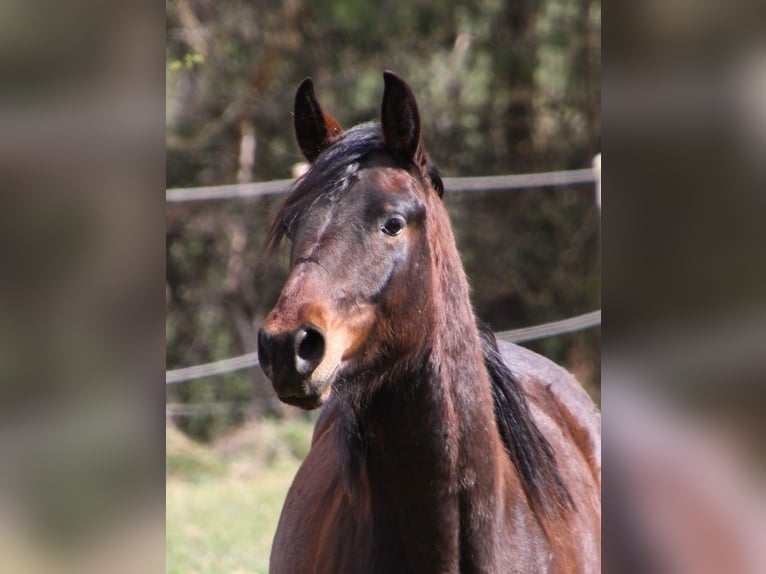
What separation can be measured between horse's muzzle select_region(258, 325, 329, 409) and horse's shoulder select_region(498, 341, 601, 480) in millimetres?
1145

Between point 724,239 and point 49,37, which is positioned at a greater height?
point 49,37

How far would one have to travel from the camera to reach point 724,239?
0.63 metres

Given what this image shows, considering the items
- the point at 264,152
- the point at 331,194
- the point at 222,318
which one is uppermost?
the point at 264,152

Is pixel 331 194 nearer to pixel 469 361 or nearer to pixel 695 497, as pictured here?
pixel 469 361

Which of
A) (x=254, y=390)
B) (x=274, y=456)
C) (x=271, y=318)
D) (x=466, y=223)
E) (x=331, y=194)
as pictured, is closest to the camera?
(x=271, y=318)

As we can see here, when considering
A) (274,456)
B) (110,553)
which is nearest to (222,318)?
(274,456)

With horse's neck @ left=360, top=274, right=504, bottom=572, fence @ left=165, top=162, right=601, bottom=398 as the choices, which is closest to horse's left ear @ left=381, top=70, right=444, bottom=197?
horse's neck @ left=360, top=274, right=504, bottom=572

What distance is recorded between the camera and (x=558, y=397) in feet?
9.78

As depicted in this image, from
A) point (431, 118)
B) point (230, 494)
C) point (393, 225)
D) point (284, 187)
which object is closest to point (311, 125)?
point (393, 225)

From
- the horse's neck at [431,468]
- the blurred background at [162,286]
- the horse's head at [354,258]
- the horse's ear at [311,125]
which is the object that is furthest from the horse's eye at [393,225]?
the blurred background at [162,286]

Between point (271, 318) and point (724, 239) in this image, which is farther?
point (271, 318)

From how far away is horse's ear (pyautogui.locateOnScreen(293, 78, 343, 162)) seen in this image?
211 centimetres

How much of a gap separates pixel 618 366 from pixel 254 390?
8010 millimetres

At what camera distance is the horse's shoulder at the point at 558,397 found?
282 cm
